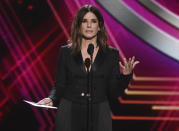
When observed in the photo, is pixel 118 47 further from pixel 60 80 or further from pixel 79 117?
pixel 79 117

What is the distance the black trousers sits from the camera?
209cm

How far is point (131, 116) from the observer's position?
3893mm

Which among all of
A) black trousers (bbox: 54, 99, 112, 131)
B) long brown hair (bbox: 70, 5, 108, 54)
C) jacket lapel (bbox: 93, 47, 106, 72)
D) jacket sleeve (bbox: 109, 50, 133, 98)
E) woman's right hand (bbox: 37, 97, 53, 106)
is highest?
long brown hair (bbox: 70, 5, 108, 54)

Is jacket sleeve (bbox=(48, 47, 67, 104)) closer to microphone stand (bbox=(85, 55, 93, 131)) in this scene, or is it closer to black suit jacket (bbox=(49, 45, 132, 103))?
black suit jacket (bbox=(49, 45, 132, 103))

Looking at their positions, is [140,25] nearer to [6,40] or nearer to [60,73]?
[6,40]

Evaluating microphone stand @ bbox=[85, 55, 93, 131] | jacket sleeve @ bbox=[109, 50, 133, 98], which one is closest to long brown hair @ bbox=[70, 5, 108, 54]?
jacket sleeve @ bbox=[109, 50, 133, 98]

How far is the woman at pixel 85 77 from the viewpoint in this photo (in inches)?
82.6

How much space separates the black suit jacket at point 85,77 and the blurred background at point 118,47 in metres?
1.58

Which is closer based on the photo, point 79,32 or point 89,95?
point 89,95

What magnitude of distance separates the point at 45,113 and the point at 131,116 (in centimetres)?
92

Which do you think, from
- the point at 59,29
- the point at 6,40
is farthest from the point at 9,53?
the point at 59,29

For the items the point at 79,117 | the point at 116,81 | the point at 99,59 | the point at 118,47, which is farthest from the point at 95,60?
the point at 118,47

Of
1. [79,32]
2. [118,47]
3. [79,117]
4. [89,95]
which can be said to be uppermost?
[79,32]

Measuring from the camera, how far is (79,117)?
6.89 ft
